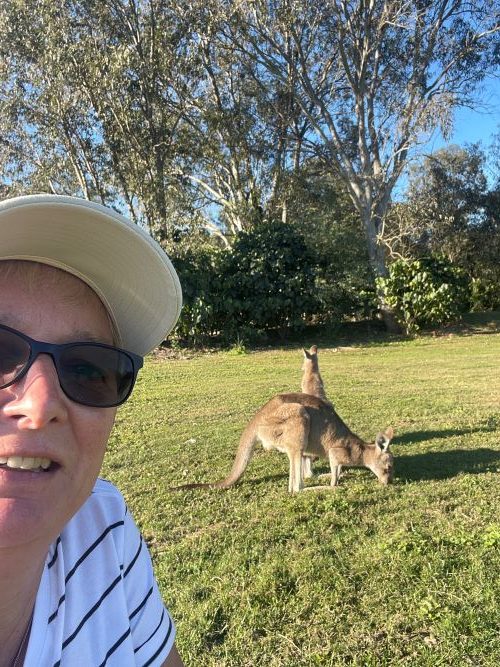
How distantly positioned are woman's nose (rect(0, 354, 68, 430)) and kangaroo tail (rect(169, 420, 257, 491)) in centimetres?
426

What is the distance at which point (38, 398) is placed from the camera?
1208 mm

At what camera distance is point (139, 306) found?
1601mm

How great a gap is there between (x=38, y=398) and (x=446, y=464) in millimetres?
5466

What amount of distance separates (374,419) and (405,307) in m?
10.4

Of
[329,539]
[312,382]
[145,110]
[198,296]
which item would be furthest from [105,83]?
[329,539]

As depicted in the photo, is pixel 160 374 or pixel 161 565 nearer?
pixel 161 565

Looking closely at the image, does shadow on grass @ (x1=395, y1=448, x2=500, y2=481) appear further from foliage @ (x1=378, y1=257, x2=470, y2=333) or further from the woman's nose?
foliage @ (x1=378, y1=257, x2=470, y2=333)

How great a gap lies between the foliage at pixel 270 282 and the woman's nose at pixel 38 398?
15.4 meters

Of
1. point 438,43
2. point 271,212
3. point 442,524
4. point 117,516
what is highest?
point 438,43

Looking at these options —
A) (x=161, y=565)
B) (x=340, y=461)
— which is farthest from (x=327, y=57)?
(x=161, y=565)

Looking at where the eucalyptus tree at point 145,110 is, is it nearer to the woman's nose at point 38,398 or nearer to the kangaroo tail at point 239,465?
the kangaroo tail at point 239,465

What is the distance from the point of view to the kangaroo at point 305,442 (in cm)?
545

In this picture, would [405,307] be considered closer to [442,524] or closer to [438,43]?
[438,43]

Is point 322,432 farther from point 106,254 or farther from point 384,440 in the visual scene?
point 106,254
